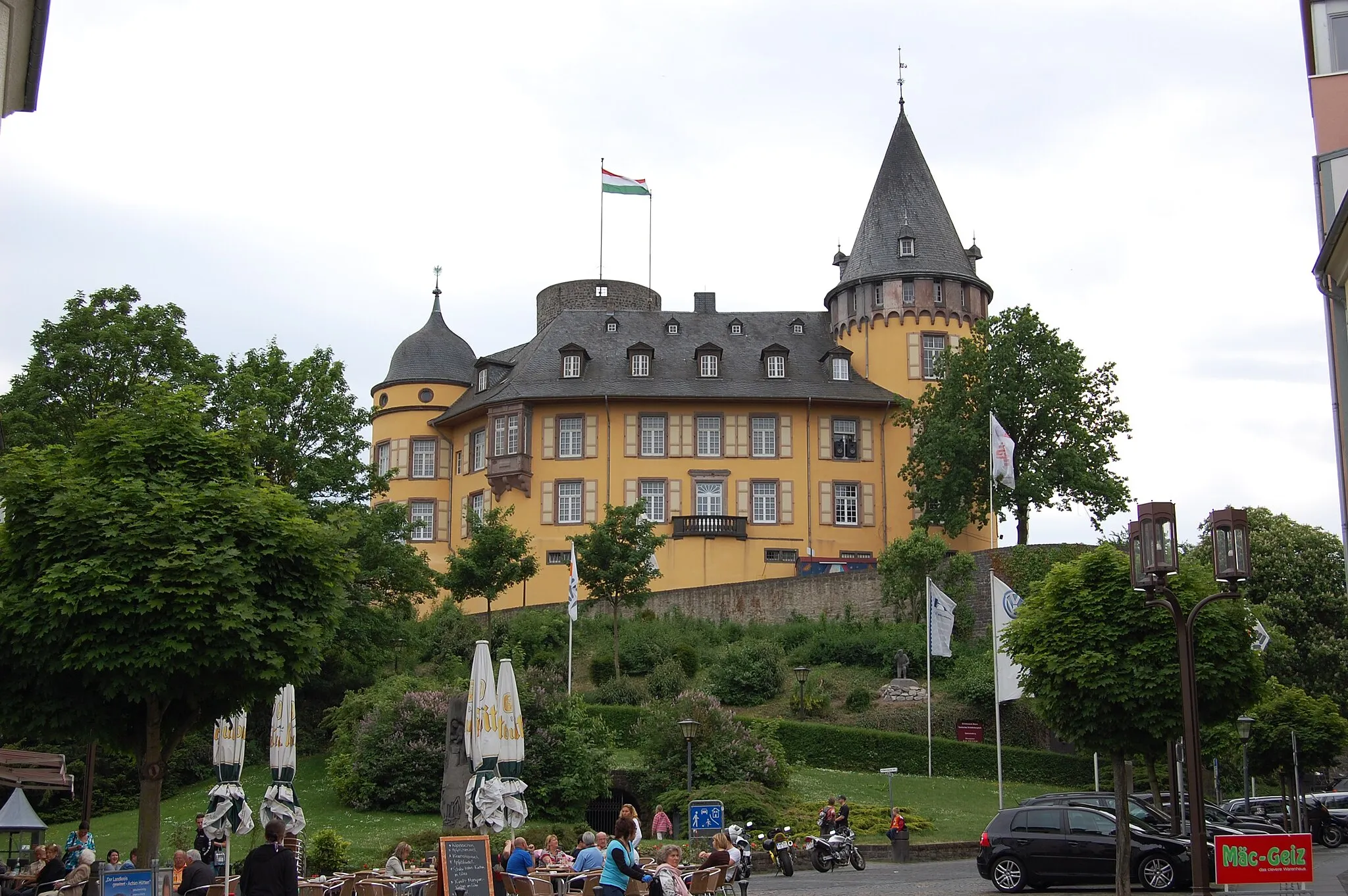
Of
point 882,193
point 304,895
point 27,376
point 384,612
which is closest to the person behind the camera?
point 304,895

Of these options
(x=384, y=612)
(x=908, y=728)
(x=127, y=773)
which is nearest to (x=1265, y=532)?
(x=908, y=728)

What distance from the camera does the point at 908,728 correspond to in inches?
1715

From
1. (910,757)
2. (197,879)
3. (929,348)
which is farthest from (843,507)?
(197,879)

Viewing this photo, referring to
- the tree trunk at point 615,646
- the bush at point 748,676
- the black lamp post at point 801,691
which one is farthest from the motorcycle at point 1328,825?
the tree trunk at point 615,646

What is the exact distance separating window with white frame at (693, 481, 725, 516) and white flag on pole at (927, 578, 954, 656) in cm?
2117

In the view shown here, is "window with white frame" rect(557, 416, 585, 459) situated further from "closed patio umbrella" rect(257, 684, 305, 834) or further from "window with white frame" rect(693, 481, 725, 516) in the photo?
"closed patio umbrella" rect(257, 684, 305, 834)

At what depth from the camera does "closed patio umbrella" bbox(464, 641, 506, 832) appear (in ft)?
66.9

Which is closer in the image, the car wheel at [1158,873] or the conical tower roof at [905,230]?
the car wheel at [1158,873]

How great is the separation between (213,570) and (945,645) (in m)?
27.3

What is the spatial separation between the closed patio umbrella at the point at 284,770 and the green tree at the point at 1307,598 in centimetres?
3334

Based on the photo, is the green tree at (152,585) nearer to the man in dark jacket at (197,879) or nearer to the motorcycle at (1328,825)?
the man in dark jacket at (197,879)

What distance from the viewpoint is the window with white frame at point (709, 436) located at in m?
62.8

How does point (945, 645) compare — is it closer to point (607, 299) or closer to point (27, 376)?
point (27, 376)

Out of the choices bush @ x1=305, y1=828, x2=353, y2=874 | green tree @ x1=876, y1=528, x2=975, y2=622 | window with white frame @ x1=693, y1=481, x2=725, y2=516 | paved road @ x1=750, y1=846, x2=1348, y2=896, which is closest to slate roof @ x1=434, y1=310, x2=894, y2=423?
window with white frame @ x1=693, y1=481, x2=725, y2=516
